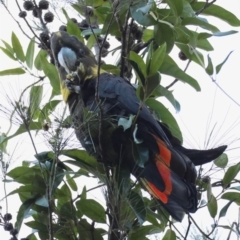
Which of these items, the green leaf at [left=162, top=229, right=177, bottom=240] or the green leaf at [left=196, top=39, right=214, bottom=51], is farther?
the green leaf at [left=196, top=39, right=214, bottom=51]

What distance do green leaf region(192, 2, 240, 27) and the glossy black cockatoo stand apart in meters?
0.35

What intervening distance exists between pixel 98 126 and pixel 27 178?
0.94 feet

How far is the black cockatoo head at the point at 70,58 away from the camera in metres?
2.34

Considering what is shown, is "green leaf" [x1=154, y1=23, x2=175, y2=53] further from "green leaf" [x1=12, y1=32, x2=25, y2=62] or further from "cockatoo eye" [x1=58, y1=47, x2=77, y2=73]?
"green leaf" [x1=12, y1=32, x2=25, y2=62]

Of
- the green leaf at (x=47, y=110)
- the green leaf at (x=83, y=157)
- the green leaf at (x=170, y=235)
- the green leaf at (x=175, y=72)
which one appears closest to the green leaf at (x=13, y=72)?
the green leaf at (x=47, y=110)

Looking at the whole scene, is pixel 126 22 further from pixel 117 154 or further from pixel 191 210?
pixel 191 210

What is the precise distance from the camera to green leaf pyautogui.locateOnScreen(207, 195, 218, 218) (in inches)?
78.2

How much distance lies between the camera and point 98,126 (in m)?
1.93

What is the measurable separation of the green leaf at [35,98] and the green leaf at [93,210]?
29 centimetres

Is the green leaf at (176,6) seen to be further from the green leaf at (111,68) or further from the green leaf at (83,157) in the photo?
the green leaf at (83,157)

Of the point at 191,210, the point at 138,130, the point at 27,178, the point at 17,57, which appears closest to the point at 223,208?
the point at 191,210

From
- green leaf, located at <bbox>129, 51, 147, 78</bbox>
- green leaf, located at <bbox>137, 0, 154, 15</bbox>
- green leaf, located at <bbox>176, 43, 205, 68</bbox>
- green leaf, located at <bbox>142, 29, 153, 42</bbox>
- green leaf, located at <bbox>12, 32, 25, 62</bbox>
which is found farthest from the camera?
green leaf, located at <bbox>12, 32, 25, 62</bbox>

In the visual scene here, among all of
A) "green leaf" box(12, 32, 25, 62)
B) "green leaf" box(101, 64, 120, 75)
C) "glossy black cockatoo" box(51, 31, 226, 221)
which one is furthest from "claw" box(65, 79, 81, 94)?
"green leaf" box(12, 32, 25, 62)

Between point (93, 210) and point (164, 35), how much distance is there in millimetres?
548
